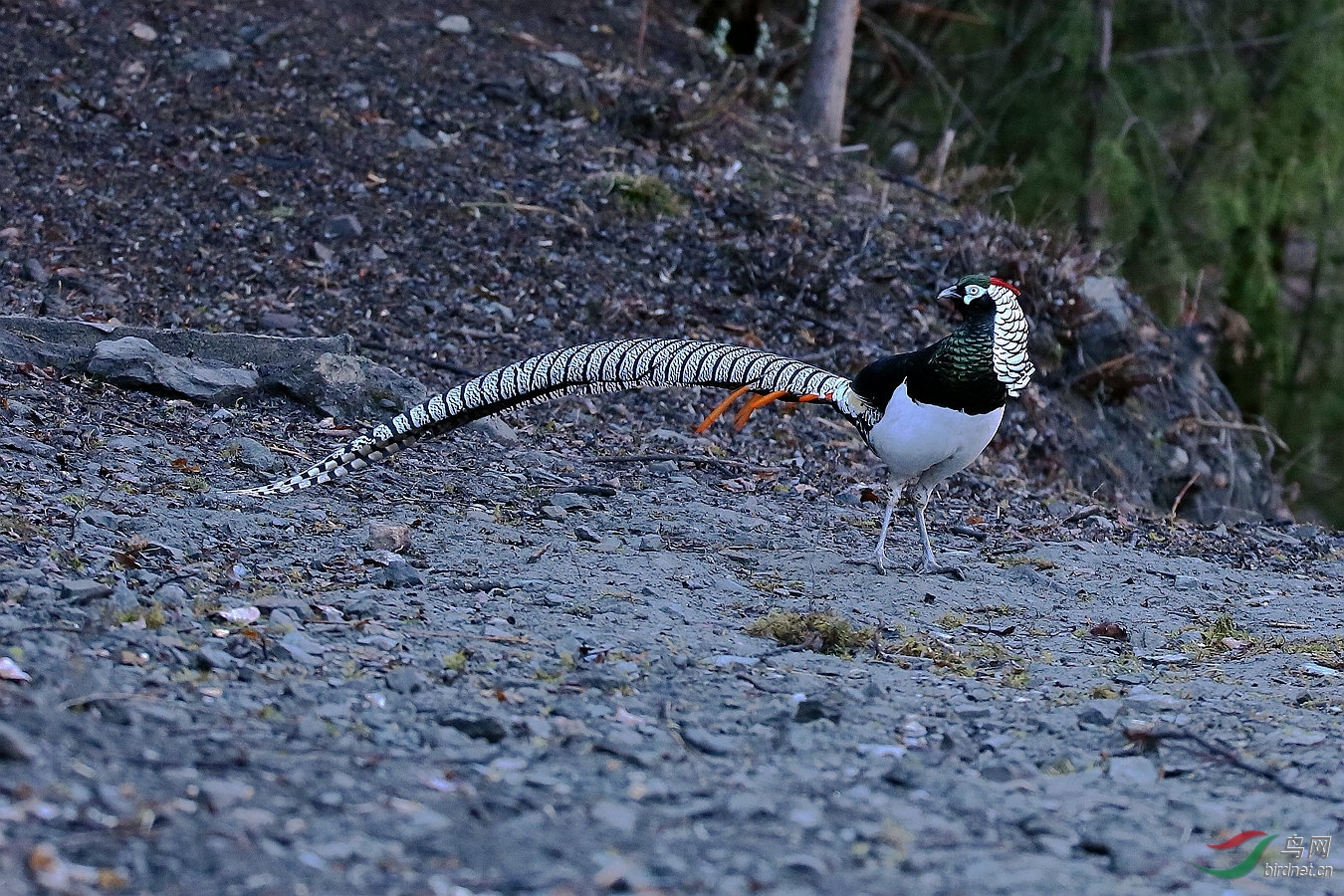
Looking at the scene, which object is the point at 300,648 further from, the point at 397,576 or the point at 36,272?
the point at 36,272

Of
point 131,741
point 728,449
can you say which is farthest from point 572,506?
point 131,741

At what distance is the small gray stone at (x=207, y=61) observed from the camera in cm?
945

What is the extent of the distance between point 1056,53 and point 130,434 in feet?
31.5

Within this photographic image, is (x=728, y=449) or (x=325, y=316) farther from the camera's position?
(x=325, y=316)

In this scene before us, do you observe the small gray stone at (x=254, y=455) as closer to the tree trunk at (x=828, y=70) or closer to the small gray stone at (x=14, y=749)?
the small gray stone at (x=14, y=749)

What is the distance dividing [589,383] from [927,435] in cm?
126

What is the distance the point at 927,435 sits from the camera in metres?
5.26

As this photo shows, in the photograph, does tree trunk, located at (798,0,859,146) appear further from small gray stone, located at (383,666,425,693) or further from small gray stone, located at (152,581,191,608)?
small gray stone, located at (383,666,425,693)

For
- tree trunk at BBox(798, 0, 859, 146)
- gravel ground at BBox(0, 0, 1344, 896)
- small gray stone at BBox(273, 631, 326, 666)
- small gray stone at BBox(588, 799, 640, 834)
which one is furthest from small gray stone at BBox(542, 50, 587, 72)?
small gray stone at BBox(588, 799, 640, 834)

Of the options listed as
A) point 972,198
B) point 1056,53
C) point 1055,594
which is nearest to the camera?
point 1055,594

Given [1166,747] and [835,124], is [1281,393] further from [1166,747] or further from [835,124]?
[1166,747]

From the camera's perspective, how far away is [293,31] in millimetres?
9945

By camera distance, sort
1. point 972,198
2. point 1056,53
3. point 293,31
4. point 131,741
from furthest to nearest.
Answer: point 1056,53, point 972,198, point 293,31, point 131,741

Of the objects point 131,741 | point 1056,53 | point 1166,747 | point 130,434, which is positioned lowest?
point 130,434
